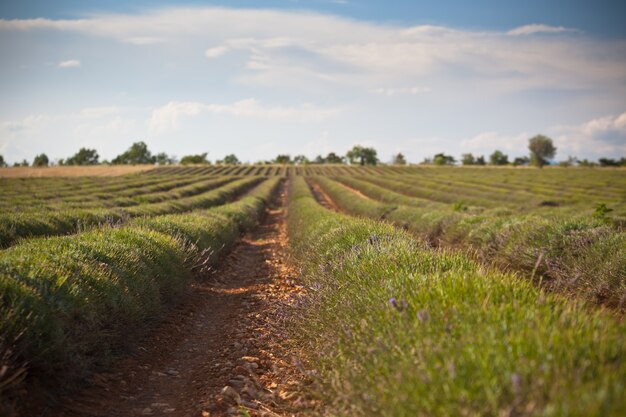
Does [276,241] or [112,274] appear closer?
[112,274]

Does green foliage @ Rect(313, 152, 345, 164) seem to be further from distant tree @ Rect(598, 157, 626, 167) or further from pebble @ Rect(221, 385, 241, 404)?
pebble @ Rect(221, 385, 241, 404)

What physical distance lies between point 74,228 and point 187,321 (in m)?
8.98

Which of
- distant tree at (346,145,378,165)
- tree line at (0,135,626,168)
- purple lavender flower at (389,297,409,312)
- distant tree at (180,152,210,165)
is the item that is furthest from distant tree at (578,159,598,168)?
purple lavender flower at (389,297,409,312)

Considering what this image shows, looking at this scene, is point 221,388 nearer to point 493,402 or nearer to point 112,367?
point 112,367

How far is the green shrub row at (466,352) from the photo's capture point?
7.57 feet

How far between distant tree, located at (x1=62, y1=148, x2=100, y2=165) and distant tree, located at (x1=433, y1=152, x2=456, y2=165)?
9737 centimetres

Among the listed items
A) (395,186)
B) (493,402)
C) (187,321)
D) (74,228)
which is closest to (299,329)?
(187,321)

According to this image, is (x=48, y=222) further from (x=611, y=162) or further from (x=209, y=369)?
(x=611, y=162)

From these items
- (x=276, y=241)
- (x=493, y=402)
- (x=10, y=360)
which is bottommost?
(x=276, y=241)

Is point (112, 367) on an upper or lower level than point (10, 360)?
lower

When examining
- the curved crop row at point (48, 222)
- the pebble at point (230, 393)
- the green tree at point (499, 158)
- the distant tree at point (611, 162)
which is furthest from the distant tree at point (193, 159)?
the pebble at point (230, 393)

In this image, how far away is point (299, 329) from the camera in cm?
613

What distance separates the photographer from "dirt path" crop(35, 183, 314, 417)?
4.50 metres

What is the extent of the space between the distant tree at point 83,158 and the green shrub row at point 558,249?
447ft
